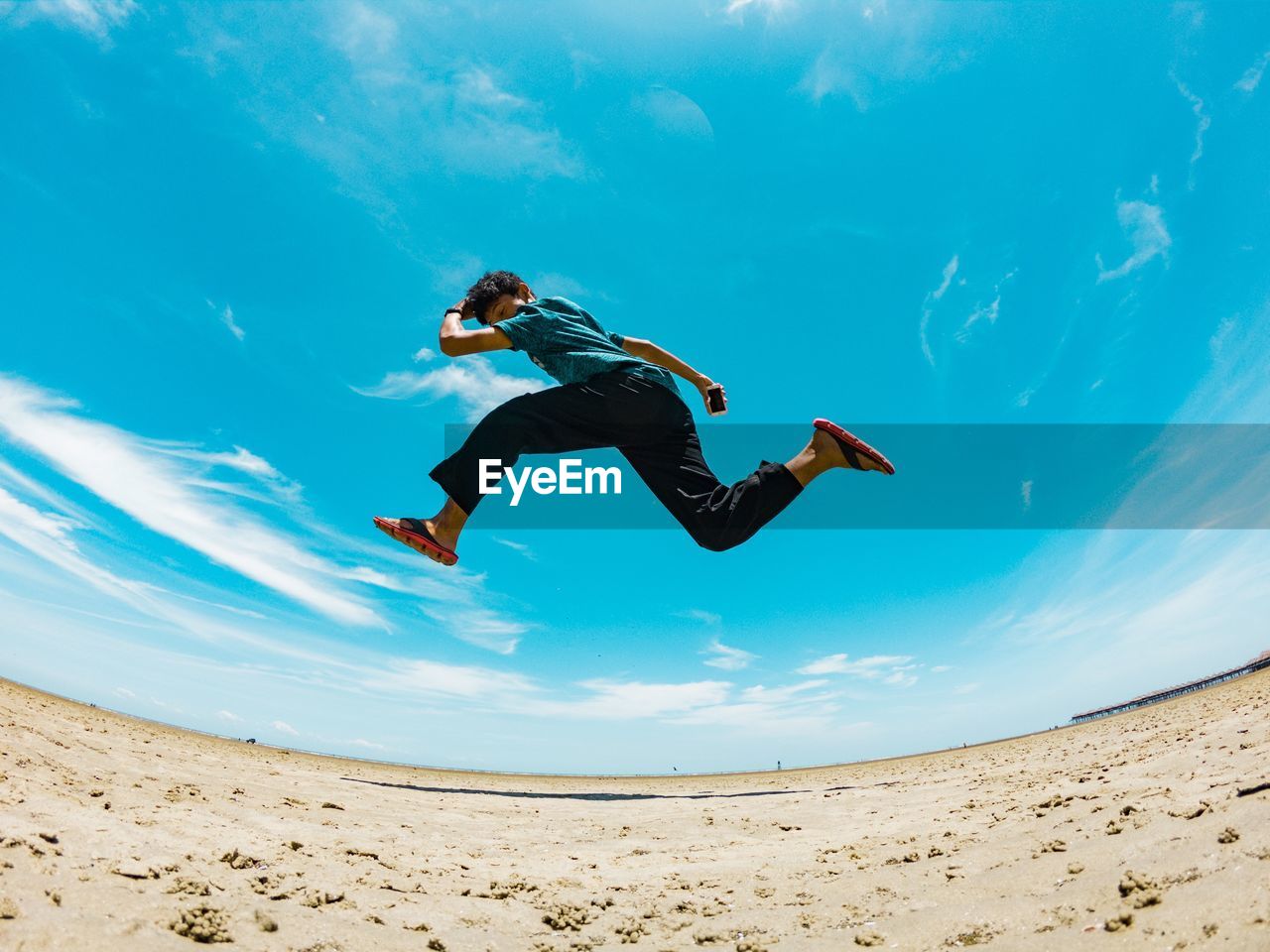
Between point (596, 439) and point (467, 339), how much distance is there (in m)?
1.01

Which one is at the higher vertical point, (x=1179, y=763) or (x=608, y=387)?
(x=608, y=387)

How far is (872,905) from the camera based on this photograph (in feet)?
11.2

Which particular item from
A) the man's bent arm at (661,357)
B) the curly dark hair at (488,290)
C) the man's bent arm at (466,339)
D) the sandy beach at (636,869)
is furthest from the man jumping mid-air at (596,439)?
the sandy beach at (636,869)

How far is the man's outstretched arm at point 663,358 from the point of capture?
4430 millimetres

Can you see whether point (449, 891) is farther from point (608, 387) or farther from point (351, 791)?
point (351, 791)

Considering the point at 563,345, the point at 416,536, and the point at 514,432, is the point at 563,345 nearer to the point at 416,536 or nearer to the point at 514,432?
the point at 514,432

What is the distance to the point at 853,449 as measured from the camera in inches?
147

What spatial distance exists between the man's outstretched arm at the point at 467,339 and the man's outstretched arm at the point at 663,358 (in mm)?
1061

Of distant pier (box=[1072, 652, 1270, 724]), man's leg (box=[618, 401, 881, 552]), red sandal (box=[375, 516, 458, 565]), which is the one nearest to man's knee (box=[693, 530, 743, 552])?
man's leg (box=[618, 401, 881, 552])

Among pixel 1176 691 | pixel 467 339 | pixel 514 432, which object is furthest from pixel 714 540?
pixel 1176 691

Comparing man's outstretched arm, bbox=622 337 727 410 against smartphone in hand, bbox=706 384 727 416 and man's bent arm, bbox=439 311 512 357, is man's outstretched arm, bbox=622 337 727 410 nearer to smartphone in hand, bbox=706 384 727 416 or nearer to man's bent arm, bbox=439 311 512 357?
smartphone in hand, bbox=706 384 727 416

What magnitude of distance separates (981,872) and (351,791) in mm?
7685

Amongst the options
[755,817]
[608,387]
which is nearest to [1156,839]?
[608,387]

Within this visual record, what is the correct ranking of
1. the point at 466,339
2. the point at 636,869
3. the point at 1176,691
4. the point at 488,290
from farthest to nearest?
the point at 1176,691
the point at 636,869
the point at 488,290
the point at 466,339
